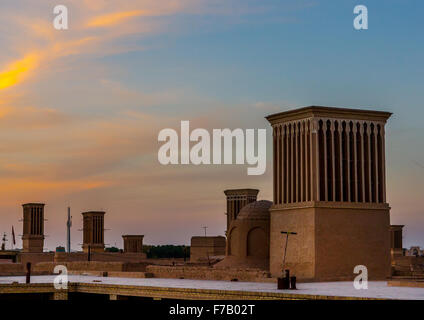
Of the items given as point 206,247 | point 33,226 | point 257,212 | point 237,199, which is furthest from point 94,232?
point 257,212

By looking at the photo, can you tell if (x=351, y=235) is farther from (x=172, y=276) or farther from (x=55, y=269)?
(x=55, y=269)

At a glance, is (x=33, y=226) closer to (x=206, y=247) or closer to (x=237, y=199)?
(x=206, y=247)

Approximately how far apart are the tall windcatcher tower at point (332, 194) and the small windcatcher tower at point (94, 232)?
64370mm

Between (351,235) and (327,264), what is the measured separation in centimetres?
295

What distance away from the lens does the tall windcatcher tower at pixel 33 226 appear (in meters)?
119

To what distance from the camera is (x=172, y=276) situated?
212 feet

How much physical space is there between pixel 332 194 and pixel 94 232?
69373 mm

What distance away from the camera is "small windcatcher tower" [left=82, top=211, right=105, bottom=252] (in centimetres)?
12175

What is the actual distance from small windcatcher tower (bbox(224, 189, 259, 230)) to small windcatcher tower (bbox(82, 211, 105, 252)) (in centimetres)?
3069

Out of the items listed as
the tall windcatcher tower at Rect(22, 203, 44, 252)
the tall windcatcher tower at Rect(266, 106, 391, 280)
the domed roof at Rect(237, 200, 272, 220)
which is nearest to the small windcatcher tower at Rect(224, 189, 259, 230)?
the domed roof at Rect(237, 200, 272, 220)

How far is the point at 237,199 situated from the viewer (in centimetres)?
9662
